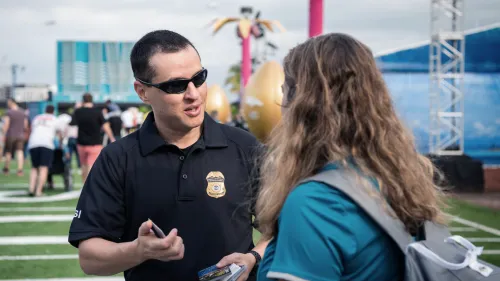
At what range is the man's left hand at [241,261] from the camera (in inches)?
102

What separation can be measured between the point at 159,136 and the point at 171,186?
0.24 meters

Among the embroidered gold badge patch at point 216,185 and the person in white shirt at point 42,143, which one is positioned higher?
the embroidered gold badge patch at point 216,185

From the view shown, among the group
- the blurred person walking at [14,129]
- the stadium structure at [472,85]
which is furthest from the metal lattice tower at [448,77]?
the blurred person walking at [14,129]

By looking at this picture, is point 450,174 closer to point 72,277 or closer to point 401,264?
point 72,277

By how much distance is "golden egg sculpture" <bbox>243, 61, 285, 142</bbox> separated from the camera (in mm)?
11586

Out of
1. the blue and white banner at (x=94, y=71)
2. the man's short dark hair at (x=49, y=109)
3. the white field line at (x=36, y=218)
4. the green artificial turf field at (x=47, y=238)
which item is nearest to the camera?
the green artificial turf field at (x=47, y=238)

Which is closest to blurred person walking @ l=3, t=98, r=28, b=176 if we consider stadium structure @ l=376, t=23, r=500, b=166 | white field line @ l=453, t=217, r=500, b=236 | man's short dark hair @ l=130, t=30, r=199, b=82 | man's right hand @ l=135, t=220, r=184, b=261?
stadium structure @ l=376, t=23, r=500, b=166

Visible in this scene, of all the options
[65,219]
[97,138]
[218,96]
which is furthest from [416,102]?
[65,219]

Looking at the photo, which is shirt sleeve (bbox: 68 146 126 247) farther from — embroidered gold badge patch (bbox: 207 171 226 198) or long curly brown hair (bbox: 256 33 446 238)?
long curly brown hair (bbox: 256 33 446 238)

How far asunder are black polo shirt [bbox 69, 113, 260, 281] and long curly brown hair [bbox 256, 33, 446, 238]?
824 millimetres

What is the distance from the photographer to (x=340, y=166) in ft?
5.99

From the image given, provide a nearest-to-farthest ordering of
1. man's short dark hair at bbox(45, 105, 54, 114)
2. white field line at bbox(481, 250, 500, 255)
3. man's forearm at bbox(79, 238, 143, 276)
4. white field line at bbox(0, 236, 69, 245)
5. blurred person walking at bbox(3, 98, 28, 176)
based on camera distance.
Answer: man's forearm at bbox(79, 238, 143, 276) < white field line at bbox(481, 250, 500, 255) < white field line at bbox(0, 236, 69, 245) < man's short dark hair at bbox(45, 105, 54, 114) < blurred person walking at bbox(3, 98, 28, 176)

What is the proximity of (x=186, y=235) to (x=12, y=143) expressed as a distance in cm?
1711

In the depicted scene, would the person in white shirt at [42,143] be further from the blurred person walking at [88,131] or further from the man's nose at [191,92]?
the man's nose at [191,92]
